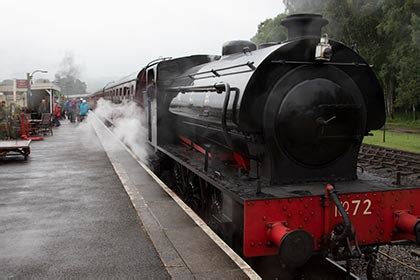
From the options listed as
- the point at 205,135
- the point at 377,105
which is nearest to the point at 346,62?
the point at 377,105

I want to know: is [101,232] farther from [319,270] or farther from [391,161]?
[391,161]

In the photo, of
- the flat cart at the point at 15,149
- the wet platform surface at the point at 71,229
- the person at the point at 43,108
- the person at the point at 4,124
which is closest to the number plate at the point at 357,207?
the wet platform surface at the point at 71,229

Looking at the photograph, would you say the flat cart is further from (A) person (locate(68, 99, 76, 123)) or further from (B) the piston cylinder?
(A) person (locate(68, 99, 76, 123))

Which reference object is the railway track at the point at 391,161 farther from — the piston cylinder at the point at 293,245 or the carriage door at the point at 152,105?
the piston cylinder at the point at 293,245

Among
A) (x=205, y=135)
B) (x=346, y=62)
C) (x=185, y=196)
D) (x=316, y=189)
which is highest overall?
(x=346, y=62)

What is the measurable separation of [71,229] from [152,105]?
410cm

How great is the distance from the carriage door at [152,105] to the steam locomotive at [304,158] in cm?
348

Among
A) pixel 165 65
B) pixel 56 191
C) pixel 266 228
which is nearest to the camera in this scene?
pixel 266 228

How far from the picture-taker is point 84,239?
4.87 meters

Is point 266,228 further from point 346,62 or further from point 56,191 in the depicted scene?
point 56,191

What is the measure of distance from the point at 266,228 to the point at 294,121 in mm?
1127

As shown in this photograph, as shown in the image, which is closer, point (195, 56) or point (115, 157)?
point (195, 56)

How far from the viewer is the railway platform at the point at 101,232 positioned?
402 cm

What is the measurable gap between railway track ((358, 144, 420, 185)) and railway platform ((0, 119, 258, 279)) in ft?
20.5
